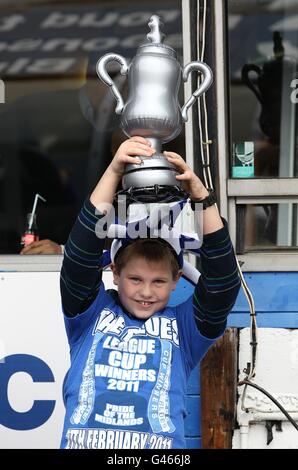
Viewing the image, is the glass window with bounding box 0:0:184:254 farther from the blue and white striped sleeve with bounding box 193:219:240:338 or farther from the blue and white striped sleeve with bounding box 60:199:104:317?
the blue and white striped sleeve with bounding box 193:219:240:338

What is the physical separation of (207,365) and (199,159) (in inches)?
31.6

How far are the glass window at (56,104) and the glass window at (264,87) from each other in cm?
39

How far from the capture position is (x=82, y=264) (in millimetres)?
2467

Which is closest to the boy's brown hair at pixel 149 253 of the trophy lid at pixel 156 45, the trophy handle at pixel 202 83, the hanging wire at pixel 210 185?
the trophy handle at pixel 202 83

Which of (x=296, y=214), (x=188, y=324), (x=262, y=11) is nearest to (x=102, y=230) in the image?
(x=188, y=324)

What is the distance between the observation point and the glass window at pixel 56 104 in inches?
149

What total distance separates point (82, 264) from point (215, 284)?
0.39m

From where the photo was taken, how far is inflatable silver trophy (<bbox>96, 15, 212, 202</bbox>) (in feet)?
7.65

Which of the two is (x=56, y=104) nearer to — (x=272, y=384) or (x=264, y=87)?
(x=264, y=87)

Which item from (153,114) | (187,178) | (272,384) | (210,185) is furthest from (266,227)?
(153,114)

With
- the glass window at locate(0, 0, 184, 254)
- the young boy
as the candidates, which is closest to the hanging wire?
the glass window at locate(0, 0, 184, 254)

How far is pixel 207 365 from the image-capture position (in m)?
3.22

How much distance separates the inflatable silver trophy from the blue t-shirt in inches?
16.3
